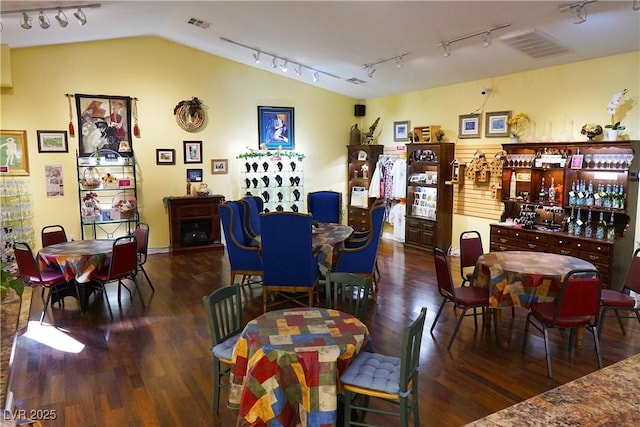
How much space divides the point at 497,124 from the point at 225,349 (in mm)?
5974

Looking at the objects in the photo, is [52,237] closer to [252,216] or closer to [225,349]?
[252,216]

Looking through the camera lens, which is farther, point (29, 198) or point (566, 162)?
point (29, 198)

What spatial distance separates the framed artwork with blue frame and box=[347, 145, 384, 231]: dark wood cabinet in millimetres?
1477

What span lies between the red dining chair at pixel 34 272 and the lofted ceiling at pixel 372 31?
2671mm

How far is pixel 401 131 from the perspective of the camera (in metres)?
9.19

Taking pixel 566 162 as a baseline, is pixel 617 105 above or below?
above

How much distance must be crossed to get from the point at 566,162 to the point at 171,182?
21.8 ft

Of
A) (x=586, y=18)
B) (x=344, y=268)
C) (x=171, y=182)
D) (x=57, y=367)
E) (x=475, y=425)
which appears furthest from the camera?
(x=171, y=182)

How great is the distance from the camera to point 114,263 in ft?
16.5

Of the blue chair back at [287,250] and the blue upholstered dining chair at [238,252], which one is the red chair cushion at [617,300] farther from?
the blue upholstered dining chair at [238,252]

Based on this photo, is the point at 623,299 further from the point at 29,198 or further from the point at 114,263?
the point at 29,198

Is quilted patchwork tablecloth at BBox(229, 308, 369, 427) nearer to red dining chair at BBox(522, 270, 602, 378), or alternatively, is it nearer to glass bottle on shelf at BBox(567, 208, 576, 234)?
red dining chair at BBox(522, 270, 602, 378)

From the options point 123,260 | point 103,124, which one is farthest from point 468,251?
point 103,124

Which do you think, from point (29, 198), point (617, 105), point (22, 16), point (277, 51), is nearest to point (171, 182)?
point (29, 198)
